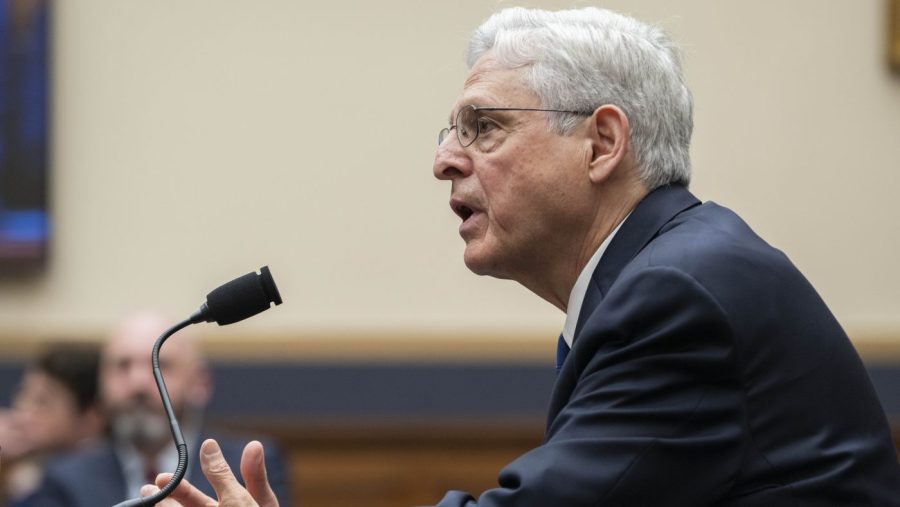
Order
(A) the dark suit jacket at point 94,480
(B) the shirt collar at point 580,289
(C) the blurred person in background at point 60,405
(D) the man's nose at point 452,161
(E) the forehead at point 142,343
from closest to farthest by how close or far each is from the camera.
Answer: (B) the shirt collar at point 580,289 → (D) the man's nose at point 452,161 → (A) the dark suit jacket at point 94,480 → (E) the forehead at point 142,343 → (C) the blurred person in background at point 60,405

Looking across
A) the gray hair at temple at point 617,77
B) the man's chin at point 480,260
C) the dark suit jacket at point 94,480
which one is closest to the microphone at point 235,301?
the man's chin at point 480,260

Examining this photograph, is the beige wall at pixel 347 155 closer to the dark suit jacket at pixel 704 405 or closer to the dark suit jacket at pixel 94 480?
the dark suit jacket at pixel 94 480

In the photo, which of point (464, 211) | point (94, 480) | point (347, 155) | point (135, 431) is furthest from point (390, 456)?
point (464, 211)

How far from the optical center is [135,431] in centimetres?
376

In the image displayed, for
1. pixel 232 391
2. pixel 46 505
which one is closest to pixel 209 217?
pixel 232 391

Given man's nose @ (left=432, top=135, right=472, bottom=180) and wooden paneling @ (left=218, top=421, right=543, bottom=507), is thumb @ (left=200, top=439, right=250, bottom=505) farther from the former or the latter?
wooden paneling @ (left=218, top=421, right=543, bottom=507)

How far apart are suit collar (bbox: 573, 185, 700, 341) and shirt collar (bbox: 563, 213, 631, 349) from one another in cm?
4

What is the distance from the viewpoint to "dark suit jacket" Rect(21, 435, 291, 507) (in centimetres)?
360

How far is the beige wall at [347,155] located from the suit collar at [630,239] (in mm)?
2912

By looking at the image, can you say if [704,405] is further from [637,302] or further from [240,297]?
[240,297]

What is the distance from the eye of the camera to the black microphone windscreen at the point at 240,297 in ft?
6.13

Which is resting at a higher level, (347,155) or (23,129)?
(23,129)

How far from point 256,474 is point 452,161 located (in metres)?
0.54

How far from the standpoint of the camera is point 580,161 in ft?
6.53
